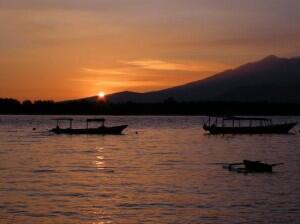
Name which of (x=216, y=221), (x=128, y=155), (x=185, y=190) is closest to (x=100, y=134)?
(x=128, y=155)

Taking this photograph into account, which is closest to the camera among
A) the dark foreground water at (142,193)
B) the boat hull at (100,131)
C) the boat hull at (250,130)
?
the dark foreground water at (142,193)

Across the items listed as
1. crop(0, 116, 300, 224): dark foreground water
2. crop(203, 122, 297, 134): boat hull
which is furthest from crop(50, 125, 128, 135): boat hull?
crop(0, 116, 300, 224): dark foreground water

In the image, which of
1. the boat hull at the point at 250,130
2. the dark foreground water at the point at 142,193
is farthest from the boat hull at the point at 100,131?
the dark foreground water at the point at 142,193

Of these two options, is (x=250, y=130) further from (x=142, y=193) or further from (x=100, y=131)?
(x=142, y=193)

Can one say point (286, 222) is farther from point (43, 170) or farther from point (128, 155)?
point (128, 155)

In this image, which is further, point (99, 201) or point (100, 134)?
point (100, 134)

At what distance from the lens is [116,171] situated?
41.2 meters

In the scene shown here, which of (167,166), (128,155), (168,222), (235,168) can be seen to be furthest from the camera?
(128,155)

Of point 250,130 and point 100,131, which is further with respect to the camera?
point 250,130

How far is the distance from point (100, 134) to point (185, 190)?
68698 millimetres

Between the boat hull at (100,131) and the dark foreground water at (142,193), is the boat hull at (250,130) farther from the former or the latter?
the dark foreground water at (142,193)

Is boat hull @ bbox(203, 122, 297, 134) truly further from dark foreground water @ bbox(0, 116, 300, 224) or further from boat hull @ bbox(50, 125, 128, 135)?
dark foreground water @ bbox(0, 116, 300, 224)

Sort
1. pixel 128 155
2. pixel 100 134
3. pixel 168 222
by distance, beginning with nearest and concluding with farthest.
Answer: pixel 168 222 < pixel 128 155 < pixel 100 134

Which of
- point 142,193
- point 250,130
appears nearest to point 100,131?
point 250,130
